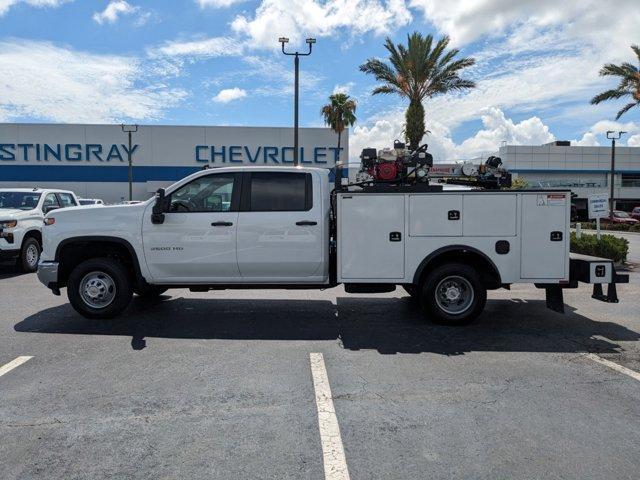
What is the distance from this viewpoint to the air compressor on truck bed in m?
6.44

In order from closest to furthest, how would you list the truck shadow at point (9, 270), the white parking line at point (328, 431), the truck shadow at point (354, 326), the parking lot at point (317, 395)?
the white parking line at point (328, 431) → the parking lot at point (317, 395) → the truck shadow at point (354, 326) → the truck shadow at point (9, 270)

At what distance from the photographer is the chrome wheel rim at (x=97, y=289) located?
6.84m

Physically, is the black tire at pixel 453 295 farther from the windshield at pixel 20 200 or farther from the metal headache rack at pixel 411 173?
the windshield at pixel 20 200

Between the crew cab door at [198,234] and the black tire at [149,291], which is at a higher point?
the crew cab door at [198,234]

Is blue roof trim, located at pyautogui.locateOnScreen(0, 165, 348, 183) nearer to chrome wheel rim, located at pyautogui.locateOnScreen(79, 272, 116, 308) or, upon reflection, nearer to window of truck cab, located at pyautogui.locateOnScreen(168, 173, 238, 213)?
chrome wheel rim, located at pyautogui.locateOnScreen(79, 272, 116, 308)

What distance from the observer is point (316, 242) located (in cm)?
663

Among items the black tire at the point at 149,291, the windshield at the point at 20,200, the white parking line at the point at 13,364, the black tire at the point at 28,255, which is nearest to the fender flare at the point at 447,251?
the black tire at the point at 149,291

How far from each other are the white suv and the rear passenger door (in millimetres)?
6984

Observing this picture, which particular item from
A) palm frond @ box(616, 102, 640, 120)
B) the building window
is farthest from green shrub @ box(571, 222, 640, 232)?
the building window

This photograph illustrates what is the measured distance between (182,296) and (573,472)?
683 centimetres

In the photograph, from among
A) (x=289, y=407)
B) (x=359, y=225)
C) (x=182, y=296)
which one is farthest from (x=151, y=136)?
(x=289, y=407)

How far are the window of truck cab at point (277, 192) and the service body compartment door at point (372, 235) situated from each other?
0.54 metres

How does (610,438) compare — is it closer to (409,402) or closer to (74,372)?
(409,402)

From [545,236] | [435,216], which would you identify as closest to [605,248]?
[545,236]
